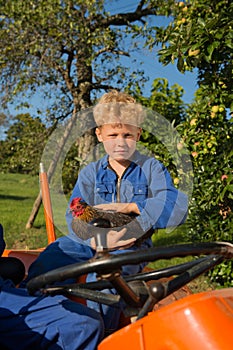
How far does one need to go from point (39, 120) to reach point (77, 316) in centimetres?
749

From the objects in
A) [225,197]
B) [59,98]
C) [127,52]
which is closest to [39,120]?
[59,98]

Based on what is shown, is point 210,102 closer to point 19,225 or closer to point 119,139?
point 119,139

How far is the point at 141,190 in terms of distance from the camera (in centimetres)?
200

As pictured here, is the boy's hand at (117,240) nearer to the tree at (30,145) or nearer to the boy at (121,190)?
the boy at (121,190)

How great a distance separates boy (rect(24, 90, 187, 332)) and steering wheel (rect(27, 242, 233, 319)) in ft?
0.65

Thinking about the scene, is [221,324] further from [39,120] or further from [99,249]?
[39,120]

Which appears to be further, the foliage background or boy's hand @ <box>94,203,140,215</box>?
the foliage background

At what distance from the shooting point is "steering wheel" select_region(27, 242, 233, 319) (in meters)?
1.27

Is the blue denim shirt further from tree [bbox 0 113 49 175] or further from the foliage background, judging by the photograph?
tree [bbox 0 113 49 175]

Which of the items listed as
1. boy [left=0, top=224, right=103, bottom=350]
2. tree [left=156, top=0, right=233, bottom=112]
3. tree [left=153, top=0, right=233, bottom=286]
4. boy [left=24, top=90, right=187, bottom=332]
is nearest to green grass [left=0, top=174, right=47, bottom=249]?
tree [left=153, top=0, right=233, bottom=286]

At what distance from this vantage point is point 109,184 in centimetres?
206

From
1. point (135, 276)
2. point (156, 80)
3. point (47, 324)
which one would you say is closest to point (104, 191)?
point (135, 276)

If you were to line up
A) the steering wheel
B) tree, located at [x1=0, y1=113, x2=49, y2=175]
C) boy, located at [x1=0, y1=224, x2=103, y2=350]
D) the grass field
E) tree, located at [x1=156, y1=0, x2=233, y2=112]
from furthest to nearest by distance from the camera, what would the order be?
tree, located at [x1=0, y1=113, x2=49, y2=175] → the grass field → tree, located at [x1=156, y1=0, x2=233, y2=112] → boy, located at [x1=0, y1=224, x2=103, y2=350] → the steering wheel

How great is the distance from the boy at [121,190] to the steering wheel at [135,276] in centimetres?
20
